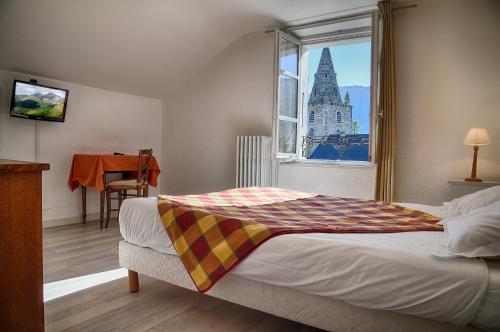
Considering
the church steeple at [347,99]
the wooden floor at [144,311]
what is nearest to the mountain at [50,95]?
the wooden floor at [144,311]

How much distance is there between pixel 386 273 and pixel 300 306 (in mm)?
423

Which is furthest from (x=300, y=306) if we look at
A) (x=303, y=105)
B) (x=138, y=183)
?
(x=303, y=105)

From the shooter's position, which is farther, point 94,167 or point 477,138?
point 94,167

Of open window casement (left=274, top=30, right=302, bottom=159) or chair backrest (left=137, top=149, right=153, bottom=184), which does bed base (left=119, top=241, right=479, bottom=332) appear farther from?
open window casement (left=274, top=30, right=302, bottom=159)

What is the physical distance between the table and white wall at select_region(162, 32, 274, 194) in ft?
3.52

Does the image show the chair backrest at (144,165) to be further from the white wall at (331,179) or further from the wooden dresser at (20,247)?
the wooden dresser at (20,247)

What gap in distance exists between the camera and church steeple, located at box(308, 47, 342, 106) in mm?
5410

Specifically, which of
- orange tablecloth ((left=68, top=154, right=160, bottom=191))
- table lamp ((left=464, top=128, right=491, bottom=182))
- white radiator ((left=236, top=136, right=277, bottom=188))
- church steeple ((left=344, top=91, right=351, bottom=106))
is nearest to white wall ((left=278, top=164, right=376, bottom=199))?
white radiator ((left=236, top=136, right=277, bottom=188))

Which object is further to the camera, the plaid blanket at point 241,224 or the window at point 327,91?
the window at point 327,91

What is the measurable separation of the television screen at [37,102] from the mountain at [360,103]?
12.0 ft

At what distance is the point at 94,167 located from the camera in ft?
13.2

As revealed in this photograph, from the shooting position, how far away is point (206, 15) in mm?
4234

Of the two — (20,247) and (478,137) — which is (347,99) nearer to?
(478,137)

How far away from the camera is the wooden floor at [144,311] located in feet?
5.97
